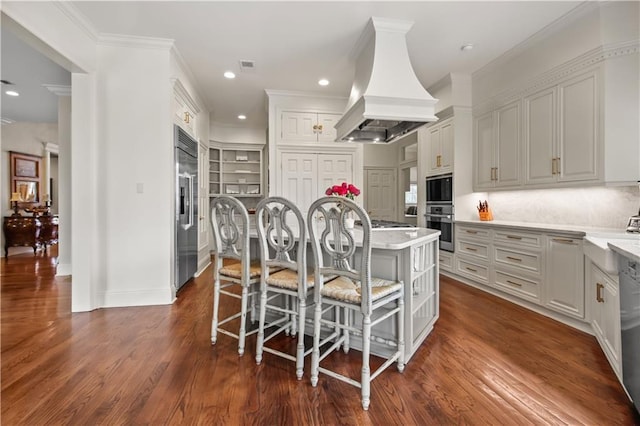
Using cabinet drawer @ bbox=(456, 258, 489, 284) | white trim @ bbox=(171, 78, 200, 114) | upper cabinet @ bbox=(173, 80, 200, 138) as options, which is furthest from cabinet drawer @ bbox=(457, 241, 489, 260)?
white trim @ bbox=(171, 78, 200, 114)

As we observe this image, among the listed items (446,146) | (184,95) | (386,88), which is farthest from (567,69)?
(184,95)

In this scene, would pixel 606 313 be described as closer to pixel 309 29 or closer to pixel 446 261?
pixel 446 261

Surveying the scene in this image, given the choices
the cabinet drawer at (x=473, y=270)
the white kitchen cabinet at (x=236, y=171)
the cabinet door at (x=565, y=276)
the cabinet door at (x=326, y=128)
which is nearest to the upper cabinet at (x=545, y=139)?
the cabinet door at (x=565, y=276)

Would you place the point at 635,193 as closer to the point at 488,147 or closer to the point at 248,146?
the point at 488,147

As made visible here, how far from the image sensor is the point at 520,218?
12.7ft

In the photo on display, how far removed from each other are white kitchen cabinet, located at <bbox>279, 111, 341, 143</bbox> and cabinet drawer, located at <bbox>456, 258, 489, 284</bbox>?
104 inches

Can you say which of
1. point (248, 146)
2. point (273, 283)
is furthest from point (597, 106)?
point (248, 146)

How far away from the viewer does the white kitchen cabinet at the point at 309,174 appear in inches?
191

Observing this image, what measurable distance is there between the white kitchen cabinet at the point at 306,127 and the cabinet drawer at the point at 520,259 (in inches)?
112

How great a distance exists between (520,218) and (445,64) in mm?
2201

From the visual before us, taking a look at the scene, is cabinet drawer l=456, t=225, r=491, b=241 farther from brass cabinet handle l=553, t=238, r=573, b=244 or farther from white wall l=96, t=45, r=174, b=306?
white wall l=96, t=45, r=174, b=306

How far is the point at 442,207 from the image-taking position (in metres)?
4.45

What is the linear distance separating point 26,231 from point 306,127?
5.93m

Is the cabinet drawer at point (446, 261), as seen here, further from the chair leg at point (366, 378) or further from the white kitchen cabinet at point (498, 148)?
the chair leg at point (366, 378)
